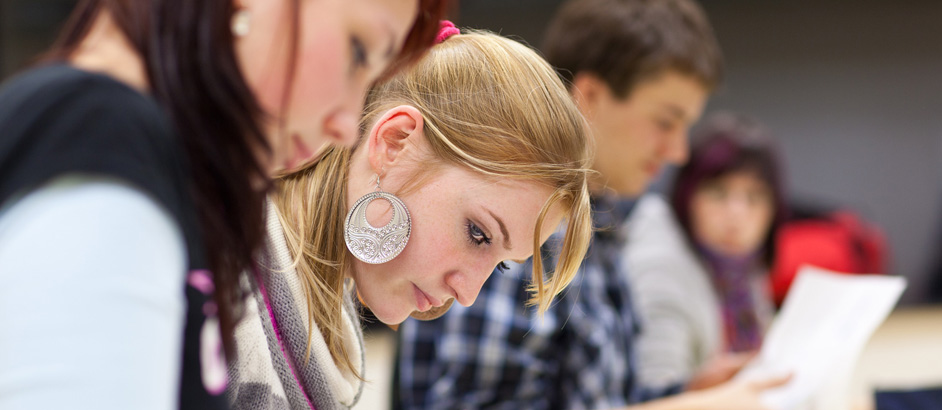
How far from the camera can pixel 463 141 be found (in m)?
0.71

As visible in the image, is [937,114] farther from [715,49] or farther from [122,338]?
[122,338]

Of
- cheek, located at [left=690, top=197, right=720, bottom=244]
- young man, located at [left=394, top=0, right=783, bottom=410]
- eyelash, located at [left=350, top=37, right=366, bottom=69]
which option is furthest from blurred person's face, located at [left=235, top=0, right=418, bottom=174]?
cheek, located at [left=690, top=197, right=720, bottom=244]

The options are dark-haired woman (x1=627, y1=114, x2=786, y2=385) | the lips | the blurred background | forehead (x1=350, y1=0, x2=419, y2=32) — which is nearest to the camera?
forehead (x1=350, y1=0, x2=419, y2=32)

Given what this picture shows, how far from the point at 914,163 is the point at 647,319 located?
2.62m

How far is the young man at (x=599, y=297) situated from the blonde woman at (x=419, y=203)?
0.95ft

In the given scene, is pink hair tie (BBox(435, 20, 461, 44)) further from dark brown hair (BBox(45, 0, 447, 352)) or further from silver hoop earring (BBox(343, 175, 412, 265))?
dark brown hair (BBox(45, 0, 447, 352))

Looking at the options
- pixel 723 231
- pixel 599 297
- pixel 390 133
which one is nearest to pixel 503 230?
pixel 390 133

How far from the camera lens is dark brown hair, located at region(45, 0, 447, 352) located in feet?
1.22

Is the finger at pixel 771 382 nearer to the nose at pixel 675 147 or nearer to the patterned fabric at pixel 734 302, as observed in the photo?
the nose at pixel 675 147

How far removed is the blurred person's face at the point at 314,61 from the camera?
1.27 feet

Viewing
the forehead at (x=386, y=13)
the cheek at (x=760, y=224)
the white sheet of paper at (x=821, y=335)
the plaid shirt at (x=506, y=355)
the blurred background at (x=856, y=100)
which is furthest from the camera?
the blurred background at (x=856, y=100)

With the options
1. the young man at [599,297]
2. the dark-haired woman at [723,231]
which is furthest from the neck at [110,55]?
the dark-haired woman at [723,231]

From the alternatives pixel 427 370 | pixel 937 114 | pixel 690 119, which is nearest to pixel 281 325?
pixel 427 370

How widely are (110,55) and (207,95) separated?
2.0 inches
